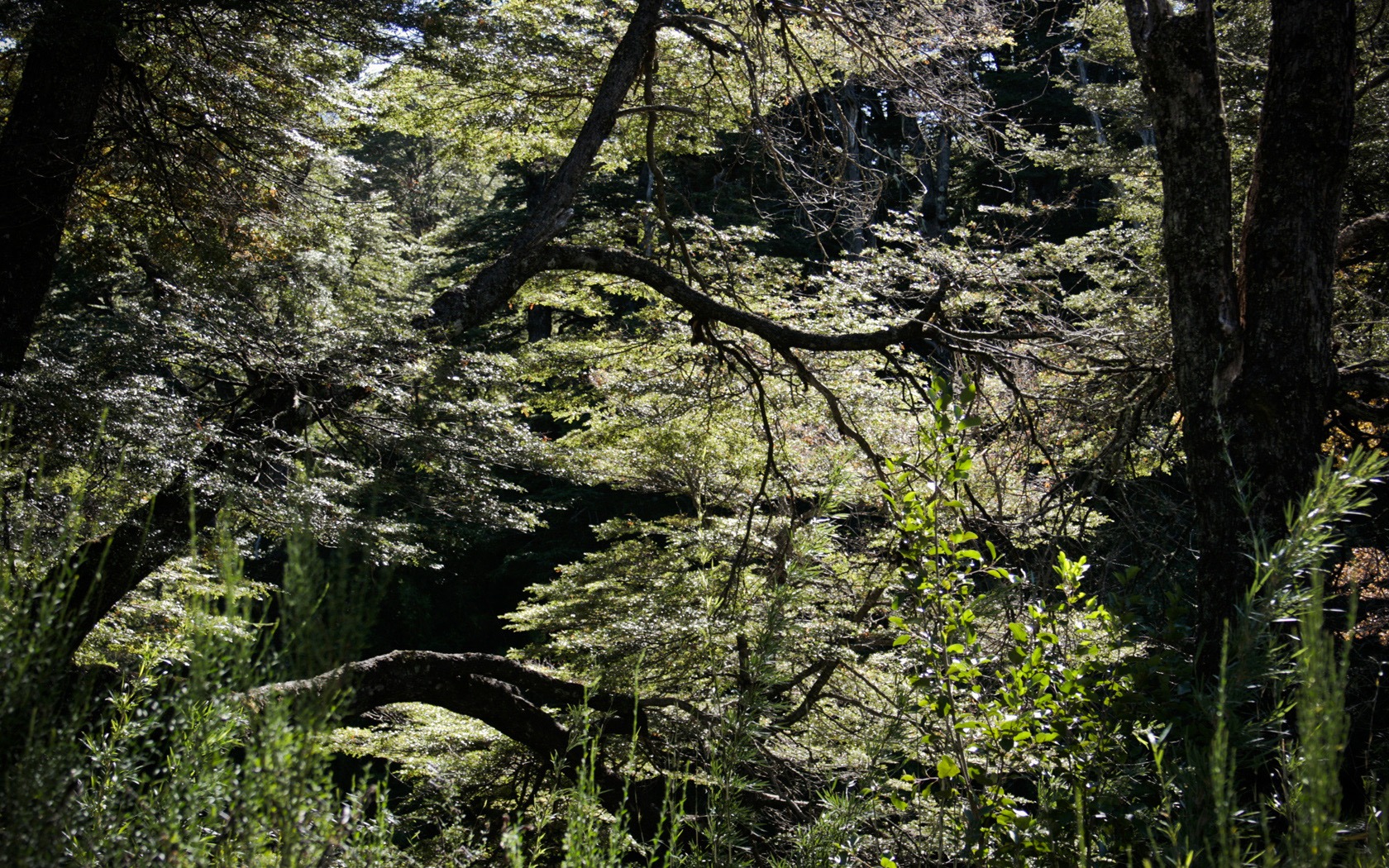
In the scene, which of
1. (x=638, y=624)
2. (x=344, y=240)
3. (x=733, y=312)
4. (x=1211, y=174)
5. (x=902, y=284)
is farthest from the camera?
(x=344, y=240)

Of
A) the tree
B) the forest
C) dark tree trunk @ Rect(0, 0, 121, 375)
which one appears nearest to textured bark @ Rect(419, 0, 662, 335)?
the forest

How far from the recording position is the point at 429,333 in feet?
15.7

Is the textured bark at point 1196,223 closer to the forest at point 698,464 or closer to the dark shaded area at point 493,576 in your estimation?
the forest at point 698,464

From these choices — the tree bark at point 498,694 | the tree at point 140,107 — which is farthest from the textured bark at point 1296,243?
the tree at point 140,107

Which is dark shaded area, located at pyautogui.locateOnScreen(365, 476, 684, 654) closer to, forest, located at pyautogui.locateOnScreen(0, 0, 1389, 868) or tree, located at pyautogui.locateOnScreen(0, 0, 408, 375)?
forest, located at pyautogui.locateOnScreen(0, 0, 1389, 868)

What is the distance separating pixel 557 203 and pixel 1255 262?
A: 354cm

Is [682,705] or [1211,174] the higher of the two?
[1211,174]

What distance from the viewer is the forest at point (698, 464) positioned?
154cm

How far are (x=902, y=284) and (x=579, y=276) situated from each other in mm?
4593

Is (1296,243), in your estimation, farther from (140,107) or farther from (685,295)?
(140,107)

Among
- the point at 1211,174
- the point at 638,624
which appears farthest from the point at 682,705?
the point at 1211,174

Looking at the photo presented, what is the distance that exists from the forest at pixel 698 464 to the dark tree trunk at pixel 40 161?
1.0 inches

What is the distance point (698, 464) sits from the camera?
795 centimetres

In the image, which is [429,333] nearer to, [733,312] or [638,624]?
[733,312]
